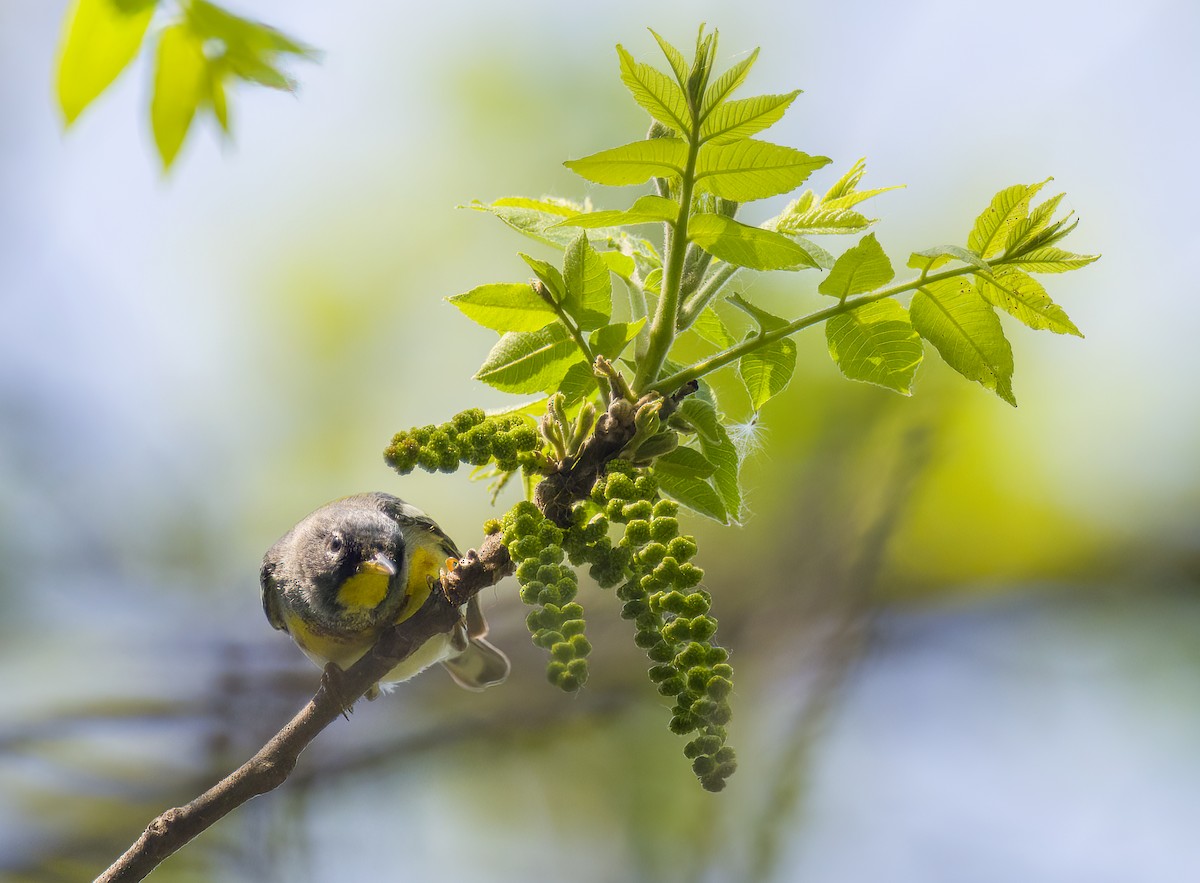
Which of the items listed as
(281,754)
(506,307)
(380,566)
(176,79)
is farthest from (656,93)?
(380,566)

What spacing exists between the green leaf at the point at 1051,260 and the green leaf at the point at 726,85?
2.01ft

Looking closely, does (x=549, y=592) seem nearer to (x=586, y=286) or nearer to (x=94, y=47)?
(x=586, y=286)

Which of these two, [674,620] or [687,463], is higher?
[687,463]

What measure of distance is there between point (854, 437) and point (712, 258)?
4.43m

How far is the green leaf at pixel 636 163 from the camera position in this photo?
1.51 m

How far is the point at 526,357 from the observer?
1812 mm

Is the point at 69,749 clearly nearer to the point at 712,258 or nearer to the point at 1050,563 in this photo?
the point at 712,258

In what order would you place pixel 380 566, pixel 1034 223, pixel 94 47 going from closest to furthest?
pixel 94 47, pixel 1034 223, pixel 380 566

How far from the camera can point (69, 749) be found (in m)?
4.93

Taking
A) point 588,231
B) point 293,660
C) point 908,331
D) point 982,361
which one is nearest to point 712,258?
point 588,231

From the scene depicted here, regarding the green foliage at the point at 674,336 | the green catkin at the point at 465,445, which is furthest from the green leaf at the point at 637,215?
the green catkin at the point at 465,445

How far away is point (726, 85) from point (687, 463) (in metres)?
0.68

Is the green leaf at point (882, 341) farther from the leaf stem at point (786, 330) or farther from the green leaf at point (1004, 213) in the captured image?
the green leaf at point (1004, 213)

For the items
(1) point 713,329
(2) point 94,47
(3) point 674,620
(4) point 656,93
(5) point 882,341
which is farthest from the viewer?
(1) point 713,329
